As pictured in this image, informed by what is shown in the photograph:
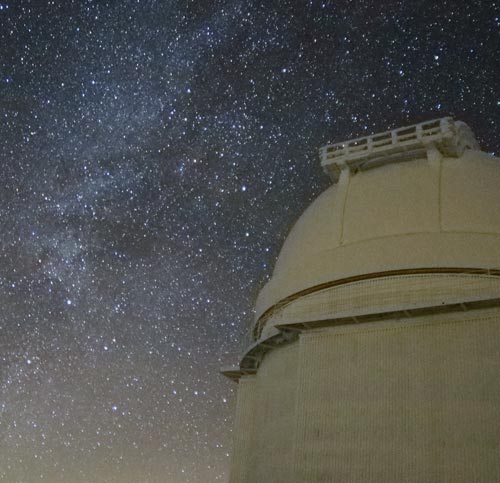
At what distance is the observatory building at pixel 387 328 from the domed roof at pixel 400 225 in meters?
0.03

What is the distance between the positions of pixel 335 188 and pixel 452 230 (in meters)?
4.34

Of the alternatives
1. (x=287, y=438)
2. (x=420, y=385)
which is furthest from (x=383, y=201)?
(x=287, y=438)

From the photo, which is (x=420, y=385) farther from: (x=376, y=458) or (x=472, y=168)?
(x=472, y=168)

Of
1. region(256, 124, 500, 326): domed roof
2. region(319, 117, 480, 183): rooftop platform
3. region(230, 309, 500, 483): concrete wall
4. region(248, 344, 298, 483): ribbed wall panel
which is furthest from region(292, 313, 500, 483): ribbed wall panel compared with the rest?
region(319, 117, 480, 183): rooftop platform

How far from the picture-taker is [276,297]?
16391mm

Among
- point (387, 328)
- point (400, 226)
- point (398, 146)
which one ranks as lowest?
point (387, 328)

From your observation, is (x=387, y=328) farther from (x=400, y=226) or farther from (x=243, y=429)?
(x=243, y=429)

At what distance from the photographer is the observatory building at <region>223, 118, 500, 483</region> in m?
12.3

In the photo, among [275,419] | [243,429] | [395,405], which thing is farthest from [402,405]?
[243,429]

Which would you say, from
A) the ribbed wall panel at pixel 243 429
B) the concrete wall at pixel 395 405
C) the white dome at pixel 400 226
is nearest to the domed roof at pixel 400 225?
the white dome at pixel 400 226

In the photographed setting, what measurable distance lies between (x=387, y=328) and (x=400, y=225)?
263 cm

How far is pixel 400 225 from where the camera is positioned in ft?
49.0

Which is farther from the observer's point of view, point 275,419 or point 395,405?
point 275,419

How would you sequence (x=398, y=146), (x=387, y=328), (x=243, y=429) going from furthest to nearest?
(x=243, y=429), (x=398, y=146), (x=387, y=328)
